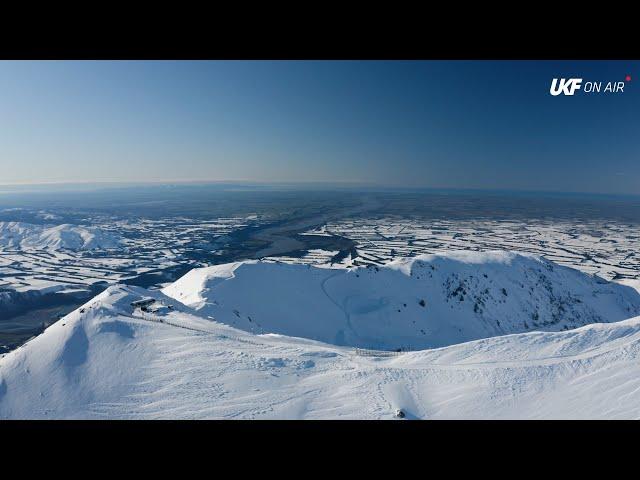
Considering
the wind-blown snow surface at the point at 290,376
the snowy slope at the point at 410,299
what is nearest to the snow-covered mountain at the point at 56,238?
the snowy slope at the point at 410,299

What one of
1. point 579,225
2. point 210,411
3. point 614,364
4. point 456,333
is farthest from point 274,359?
point 579,225

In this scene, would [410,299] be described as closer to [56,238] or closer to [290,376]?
[290,376]

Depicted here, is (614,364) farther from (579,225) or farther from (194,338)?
(579,225)

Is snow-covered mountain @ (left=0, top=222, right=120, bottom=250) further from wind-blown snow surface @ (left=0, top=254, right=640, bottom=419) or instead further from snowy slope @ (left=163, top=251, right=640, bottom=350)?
wind-blown snow surface @ (left=0, top=254, right=640, bottom=419)

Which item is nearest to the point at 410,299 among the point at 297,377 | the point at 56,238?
the point at 297,377

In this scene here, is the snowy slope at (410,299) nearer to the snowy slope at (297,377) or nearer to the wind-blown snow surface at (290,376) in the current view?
the wind-blown snow surface at (290,376)

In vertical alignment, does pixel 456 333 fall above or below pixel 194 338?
below
